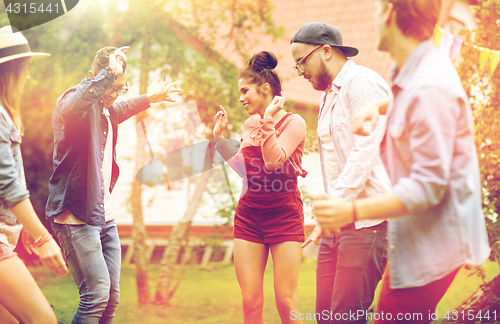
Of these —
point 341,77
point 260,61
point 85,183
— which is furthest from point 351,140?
point 85,183

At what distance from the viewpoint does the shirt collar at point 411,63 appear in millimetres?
1519

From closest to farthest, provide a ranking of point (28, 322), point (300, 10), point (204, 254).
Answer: point (28, 322) → point (204, 254) → point (300, 10)

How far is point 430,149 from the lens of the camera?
133 centimetres

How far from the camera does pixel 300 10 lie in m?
8.55

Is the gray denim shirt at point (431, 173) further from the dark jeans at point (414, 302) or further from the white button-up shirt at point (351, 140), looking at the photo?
the white button-up shirt at point (351, 140)

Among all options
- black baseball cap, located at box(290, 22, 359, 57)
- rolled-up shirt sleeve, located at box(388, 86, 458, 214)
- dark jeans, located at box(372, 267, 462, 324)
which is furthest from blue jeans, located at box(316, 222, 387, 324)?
black baseball cap, located at box(290, 22, 359, 57)

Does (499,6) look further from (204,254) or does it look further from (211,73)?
(204,254)

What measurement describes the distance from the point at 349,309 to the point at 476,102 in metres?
2.91

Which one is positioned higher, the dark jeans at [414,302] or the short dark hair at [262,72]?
the short dark hair at [262,72]

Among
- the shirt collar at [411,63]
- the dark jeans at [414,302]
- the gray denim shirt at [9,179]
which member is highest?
the shirt collar at [411,63]

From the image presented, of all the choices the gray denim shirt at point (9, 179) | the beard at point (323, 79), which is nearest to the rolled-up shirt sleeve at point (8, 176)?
the gray denim shirt at point (9, 179)

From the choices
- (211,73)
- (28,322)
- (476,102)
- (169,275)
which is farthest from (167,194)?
(476,102)

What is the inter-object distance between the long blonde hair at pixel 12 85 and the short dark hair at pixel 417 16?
72.7 inches

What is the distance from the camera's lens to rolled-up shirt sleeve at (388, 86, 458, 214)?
52.3 inches
